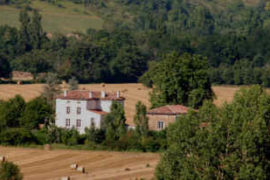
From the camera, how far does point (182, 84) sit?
83.9 metres

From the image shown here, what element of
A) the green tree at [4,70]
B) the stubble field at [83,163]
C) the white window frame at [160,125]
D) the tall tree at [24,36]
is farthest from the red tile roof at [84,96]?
the tall tree at [24,36]

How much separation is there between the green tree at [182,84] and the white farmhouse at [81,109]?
733cm

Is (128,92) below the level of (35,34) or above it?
below

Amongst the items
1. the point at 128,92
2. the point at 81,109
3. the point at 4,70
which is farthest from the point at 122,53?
the point at 81,109

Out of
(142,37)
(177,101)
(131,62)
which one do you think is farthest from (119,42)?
(177,101)

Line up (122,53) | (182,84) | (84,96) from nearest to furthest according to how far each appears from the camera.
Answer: (84,96) → (182,84) → (122,53)

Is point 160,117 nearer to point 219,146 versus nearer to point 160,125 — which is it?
point 160,125

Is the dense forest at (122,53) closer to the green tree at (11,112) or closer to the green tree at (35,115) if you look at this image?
the green tree at (11,112)

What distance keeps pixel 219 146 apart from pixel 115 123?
26876 mm

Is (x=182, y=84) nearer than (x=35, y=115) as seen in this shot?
No

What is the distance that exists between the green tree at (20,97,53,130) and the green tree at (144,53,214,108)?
12.2 meters

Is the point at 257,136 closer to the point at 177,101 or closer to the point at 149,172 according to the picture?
the point at 149,172

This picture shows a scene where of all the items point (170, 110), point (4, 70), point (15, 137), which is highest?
point (4, 70)

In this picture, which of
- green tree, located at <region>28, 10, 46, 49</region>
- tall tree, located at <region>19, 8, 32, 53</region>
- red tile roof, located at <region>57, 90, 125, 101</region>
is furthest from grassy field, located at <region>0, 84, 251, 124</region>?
green tree, located at <region>28, 10, 46, 49</region>
